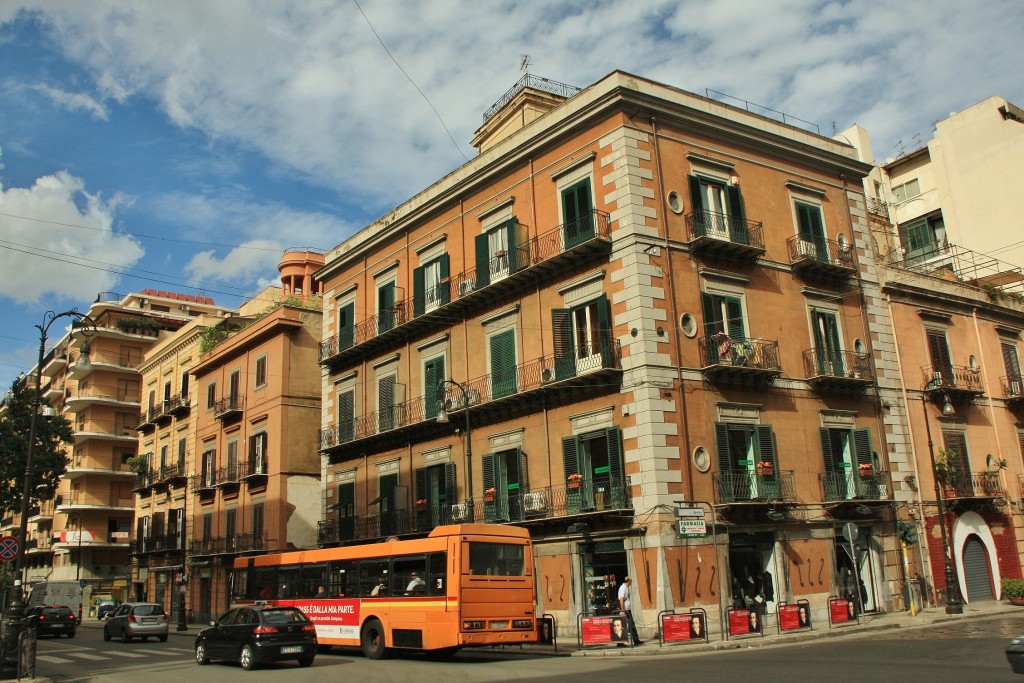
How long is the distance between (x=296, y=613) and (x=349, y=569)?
2.61 metres

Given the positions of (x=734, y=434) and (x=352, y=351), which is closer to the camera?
(x=734, y=434)

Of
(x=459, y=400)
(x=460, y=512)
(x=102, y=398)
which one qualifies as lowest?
(x=460, y=512)

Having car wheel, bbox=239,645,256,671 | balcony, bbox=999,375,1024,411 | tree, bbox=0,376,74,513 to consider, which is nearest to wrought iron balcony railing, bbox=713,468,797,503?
car wheel, bbox=239,645,256,671

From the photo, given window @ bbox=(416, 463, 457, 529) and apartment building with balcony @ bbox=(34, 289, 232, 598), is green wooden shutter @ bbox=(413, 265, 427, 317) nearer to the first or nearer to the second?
window @ bbox=(416, 463, 457, 529)

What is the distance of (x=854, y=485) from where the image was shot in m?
27.0

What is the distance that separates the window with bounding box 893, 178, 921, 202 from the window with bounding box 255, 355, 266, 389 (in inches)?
1510

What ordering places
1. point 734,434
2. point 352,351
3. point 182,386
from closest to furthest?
point 734,434
point 352,351
point 182,386

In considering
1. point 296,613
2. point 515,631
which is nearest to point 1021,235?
point 515,631

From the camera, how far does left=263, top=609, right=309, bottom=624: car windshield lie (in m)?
19.2

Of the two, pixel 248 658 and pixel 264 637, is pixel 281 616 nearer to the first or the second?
pixel 264 637

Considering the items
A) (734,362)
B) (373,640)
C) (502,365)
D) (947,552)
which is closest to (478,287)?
(502,365)

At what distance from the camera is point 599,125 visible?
26.6 metres

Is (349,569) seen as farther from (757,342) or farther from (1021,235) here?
(1021,235)

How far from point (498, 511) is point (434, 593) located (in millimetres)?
8403
